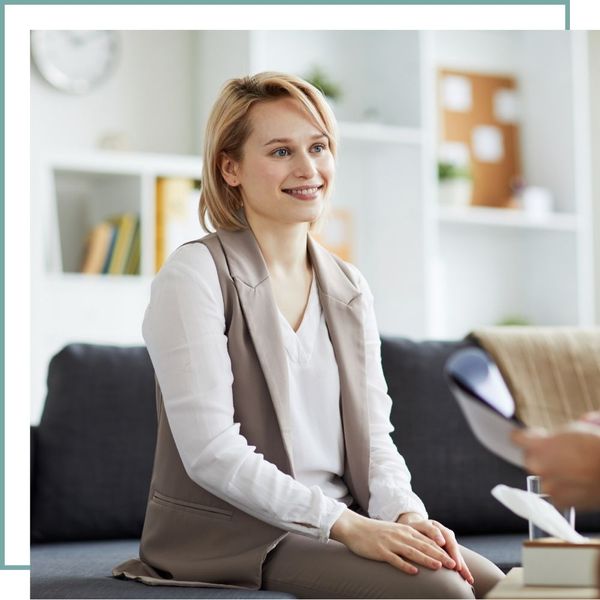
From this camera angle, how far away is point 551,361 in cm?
229

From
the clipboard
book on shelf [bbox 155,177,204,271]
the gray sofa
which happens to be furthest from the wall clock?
the clipboard

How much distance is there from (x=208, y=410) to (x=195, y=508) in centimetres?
16

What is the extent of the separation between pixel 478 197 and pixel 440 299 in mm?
470

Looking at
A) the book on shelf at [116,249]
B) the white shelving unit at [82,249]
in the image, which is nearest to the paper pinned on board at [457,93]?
the white shelving unit at [82,249]

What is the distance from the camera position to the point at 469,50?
4.42m

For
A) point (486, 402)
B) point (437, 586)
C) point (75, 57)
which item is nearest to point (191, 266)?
point (437, 586)

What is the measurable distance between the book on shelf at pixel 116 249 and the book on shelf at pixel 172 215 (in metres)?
0.08

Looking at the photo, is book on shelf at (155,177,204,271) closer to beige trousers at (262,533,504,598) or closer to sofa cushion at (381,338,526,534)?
sofa cushion at (381,338,526,534)

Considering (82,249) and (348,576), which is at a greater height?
(82,249)

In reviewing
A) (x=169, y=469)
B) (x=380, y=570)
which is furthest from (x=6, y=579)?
(x=380, y=570)

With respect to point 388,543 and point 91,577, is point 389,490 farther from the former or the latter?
point 91,577

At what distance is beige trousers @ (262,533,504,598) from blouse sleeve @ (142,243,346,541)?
0.05m

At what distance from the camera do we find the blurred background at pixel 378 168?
3.55 m

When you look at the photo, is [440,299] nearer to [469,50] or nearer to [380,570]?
[469,50]
